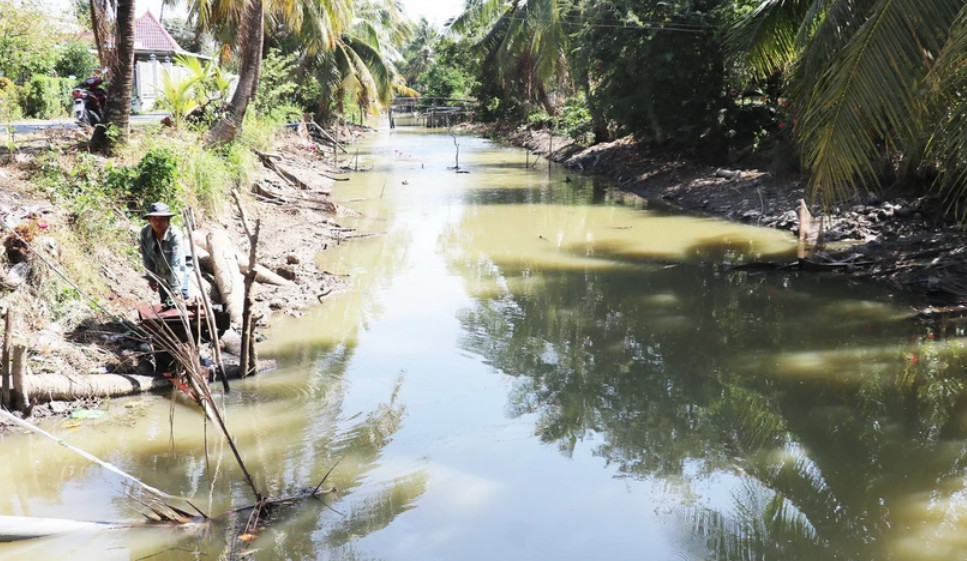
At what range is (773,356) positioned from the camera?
962 centimetres

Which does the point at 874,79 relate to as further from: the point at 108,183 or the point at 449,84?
the point at 449,84

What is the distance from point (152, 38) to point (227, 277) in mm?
25243

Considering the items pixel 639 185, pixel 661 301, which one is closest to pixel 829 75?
pixel 661 301

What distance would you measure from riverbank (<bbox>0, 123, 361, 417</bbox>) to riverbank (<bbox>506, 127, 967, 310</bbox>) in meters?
7.21

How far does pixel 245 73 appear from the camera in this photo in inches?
709

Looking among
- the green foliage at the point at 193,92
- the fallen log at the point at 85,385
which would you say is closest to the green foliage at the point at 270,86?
the green foliage at the point at 193,92

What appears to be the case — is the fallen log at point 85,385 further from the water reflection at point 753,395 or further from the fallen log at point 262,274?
the water reflection at point 753,395

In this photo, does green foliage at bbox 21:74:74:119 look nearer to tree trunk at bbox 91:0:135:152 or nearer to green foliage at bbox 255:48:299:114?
green foliage at bbox 255:48:299:114

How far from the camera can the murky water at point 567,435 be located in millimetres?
5832

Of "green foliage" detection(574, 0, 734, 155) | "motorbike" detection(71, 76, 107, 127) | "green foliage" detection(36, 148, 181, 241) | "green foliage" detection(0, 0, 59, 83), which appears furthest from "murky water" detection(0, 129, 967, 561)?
"green foliage" detection(0, 0, 59, 83)

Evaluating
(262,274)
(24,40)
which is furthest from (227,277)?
(24,40)

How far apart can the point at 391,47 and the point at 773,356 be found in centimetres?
4116

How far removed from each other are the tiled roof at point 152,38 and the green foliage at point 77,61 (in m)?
2.23

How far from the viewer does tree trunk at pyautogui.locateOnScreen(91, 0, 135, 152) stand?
12.2 metres
